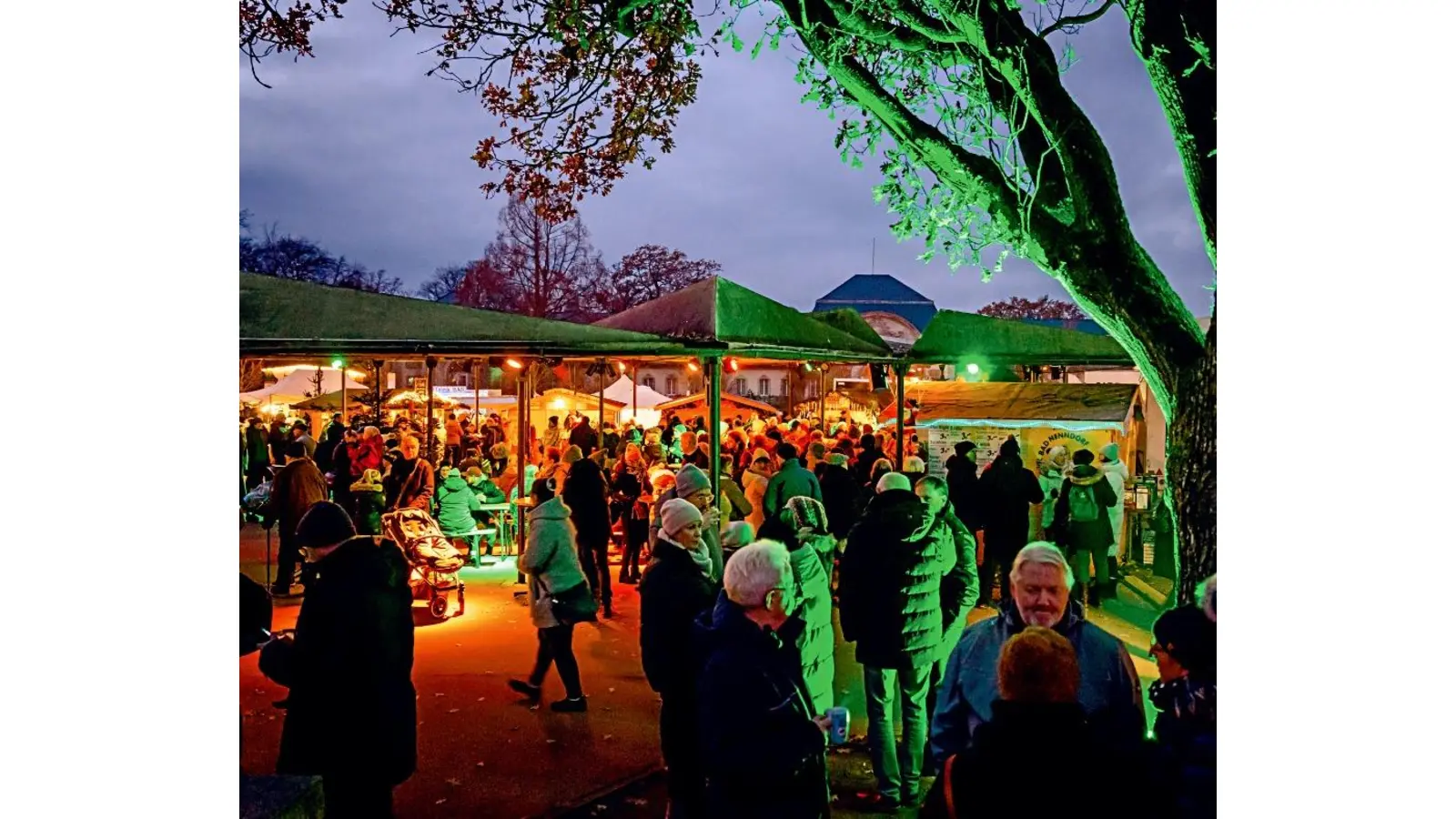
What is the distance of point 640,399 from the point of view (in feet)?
70.3

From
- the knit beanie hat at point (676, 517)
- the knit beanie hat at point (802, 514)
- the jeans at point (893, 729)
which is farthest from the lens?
the knit beanie hat at point (802, 514)

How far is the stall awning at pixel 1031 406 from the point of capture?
34.0 ft

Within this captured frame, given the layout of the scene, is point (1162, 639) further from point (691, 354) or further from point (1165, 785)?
point (691, 354)

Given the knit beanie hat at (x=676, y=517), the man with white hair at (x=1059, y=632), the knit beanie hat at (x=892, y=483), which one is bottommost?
the man with white hair at (x=1059, y=632)

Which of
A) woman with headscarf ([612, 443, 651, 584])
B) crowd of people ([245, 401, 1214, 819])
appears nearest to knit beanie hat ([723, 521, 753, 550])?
crowd of people ([245, 401, 1214, 819])

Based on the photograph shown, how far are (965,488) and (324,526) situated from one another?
6118 millimetres

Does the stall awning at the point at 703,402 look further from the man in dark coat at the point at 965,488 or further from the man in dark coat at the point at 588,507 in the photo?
the man in dark coat at the point at 588,507

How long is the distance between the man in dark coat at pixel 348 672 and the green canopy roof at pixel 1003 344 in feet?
21.1

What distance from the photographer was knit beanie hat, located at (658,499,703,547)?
402 cm

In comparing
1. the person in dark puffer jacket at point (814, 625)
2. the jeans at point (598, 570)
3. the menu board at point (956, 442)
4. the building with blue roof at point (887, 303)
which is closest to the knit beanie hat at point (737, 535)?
the person in dark puffer jacket at point (814, 625)

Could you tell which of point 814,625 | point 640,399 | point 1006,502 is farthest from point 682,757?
point 640,399

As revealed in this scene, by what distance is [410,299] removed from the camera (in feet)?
20.7

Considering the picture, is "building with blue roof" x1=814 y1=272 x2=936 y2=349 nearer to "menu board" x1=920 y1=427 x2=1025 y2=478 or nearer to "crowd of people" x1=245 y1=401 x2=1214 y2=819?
"menu board" x1=920 y1=427 x2=1025 y2=478
